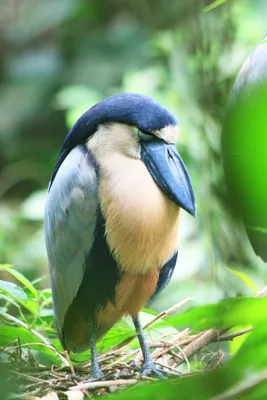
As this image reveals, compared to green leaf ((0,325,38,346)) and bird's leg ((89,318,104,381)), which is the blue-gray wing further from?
green leaf ((0,325,38,346))

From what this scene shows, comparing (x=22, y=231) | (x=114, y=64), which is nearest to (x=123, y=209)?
(x=22, y=231)

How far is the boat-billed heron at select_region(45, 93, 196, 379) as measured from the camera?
165cm

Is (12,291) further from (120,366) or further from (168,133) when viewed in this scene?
(168,133)

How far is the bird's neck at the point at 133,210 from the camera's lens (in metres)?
1.65

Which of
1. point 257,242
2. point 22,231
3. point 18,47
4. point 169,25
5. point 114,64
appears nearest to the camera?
point 257,242

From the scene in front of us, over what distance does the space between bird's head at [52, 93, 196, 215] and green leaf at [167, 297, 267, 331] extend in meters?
1.16

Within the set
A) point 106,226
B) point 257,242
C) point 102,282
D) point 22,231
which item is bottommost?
point 22,231

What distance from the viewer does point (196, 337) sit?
1602 millimetres

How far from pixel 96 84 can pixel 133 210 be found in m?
2.98

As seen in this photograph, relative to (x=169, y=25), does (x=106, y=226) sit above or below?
below

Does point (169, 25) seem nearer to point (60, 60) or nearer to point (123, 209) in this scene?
point (60, 60)

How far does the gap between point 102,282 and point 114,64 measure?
3142mm

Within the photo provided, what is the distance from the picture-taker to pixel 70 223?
171cm

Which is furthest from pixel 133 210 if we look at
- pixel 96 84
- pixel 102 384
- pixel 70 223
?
pixel 96 84
